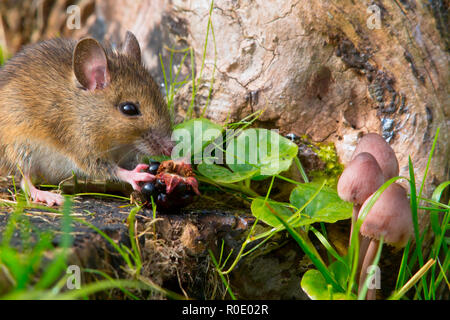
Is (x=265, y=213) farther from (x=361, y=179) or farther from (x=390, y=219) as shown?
(x=390, y=219)

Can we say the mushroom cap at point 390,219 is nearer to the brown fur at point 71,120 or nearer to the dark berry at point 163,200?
the dark berry at point 163,200

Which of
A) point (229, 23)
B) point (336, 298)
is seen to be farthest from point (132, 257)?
point (229, 23)

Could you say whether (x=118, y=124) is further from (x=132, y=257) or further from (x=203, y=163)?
(x=132, y=257)

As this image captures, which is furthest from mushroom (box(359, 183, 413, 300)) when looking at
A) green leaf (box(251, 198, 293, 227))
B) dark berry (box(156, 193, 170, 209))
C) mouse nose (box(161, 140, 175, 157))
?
mouse nose (box(161, 140, 175, 157))

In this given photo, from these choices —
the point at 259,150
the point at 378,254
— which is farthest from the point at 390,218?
the point at 259,150

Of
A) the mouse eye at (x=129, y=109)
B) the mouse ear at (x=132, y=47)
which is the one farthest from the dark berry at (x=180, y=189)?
the mouse ear at (x=132, y=47)

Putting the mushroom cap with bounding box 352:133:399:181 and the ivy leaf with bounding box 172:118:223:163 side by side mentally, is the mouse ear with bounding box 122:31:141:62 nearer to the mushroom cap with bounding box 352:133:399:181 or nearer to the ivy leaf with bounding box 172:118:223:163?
the ivy leaf with bounding box 172:118:223:163
